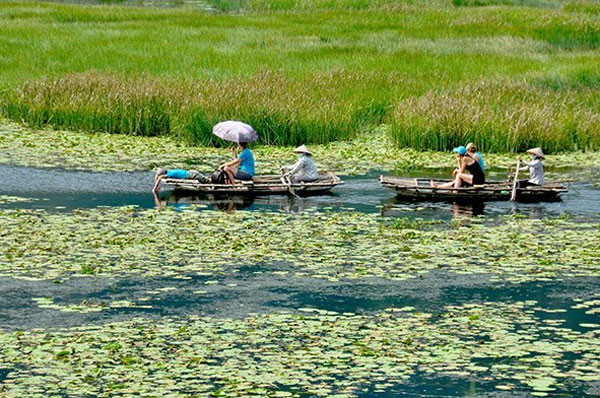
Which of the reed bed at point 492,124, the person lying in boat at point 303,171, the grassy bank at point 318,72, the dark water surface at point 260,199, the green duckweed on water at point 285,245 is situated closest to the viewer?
the green duckweed on water at point 285,245

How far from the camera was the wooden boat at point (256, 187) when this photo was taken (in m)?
21.3

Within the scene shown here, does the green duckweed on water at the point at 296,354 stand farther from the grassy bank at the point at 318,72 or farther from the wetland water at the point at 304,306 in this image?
the grassy bank at the point at 318,72

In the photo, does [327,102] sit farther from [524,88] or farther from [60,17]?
[60,17]

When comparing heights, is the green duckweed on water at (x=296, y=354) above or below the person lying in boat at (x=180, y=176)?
below

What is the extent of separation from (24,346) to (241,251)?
16.8ft

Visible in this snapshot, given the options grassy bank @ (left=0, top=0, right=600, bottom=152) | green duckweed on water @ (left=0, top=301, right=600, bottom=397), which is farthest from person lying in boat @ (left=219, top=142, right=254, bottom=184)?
Answer: green duckweed on water @ (left=0, top=301, right=600, bottom=397)

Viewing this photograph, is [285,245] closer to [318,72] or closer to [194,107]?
[194,107]

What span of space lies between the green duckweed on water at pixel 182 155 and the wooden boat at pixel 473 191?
335cm

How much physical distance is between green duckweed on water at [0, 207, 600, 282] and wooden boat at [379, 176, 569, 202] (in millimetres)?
1723

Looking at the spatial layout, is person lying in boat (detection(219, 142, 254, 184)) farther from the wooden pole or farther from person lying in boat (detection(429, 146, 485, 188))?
person lying in boat (detection(429, 146, 485, 188))

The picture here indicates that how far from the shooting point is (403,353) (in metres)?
11.6

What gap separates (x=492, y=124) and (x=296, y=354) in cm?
1649

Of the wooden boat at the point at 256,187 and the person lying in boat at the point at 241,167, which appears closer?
the wooden boat at the point at 256,187

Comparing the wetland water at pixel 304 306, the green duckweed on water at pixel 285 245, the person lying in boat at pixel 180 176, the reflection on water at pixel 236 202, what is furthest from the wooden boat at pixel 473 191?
the person lying in boat at pixel 180 176
